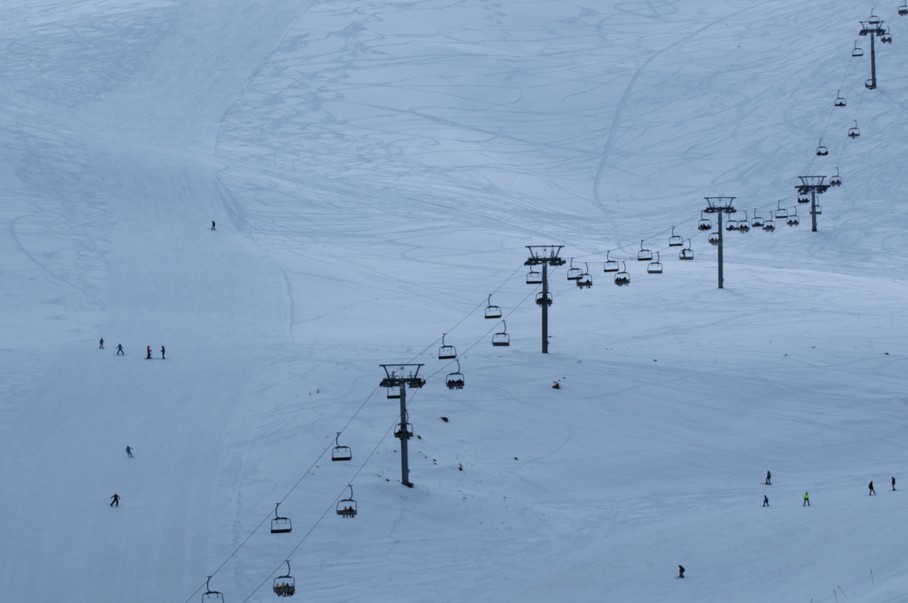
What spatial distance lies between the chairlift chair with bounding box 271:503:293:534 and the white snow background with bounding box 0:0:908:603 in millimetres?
611

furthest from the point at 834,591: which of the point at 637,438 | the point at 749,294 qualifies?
the point at 749,294

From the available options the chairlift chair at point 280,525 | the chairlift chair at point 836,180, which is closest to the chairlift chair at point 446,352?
the chairlift chair at point 280,525

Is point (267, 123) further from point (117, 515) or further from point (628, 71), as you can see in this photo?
point (117, 515)

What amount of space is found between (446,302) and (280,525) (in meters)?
25.5

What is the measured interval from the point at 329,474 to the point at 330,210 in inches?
1414

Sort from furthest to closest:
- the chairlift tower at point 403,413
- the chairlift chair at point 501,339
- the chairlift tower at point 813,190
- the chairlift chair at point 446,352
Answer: the chairlift tower at point 813,190
the chairlift chair at point 501,339
the chairlift chair at point 446,352
the chairlift tower at point 403,413

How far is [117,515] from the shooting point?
131 ft

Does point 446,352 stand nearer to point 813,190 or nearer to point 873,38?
point 813,190

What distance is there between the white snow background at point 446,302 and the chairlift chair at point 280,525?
0.61 m

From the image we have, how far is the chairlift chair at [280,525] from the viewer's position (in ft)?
124

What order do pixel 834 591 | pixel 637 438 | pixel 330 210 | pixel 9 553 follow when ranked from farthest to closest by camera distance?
pixel 330 210
pixel 637 438
pixel 9 553
pixel 834 591

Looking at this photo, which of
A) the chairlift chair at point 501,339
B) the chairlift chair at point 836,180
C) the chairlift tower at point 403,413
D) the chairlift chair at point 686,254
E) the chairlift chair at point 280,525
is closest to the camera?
the chairlift chair at point 280,525

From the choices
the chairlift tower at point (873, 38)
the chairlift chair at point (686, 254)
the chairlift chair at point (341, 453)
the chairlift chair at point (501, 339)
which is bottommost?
the chairlift chair at point (341, 453)

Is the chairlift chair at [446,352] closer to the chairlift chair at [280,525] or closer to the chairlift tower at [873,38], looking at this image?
the chairlift chair at [280,525]
